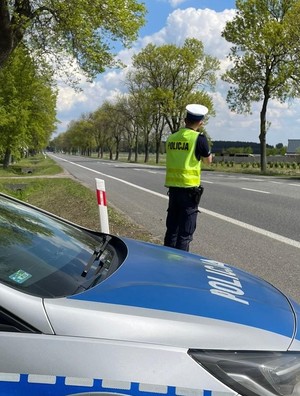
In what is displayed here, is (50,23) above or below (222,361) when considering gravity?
above

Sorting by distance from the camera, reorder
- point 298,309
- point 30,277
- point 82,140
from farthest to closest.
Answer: point 82,140 < point 298,309 < point 30,277

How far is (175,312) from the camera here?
1.81m

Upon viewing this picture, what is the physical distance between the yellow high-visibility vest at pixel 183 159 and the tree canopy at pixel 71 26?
33.9 ft

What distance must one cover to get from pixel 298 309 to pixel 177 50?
51465mm

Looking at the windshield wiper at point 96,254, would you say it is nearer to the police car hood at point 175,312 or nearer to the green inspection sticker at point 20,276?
the police car hood at point 175,312

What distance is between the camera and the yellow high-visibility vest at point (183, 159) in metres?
4.98

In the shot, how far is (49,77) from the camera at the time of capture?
67.6 feet

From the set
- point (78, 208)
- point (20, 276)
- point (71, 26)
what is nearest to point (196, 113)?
point (20, 276)

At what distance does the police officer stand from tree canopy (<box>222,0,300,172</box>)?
26.7 m

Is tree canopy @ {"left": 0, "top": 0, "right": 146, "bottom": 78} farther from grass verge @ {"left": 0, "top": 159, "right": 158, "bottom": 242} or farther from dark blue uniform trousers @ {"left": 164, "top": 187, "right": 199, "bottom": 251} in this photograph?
dark blue uniform trousers @ {"left": 164, "top": 187, "right": 199, "bottom": 251}

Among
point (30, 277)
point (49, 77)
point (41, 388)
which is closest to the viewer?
point (41, 388)

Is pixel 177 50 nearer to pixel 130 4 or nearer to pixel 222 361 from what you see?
pixel 130 4

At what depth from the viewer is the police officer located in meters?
4.96

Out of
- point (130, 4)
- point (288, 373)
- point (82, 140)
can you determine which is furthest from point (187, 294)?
point (82, 140)
